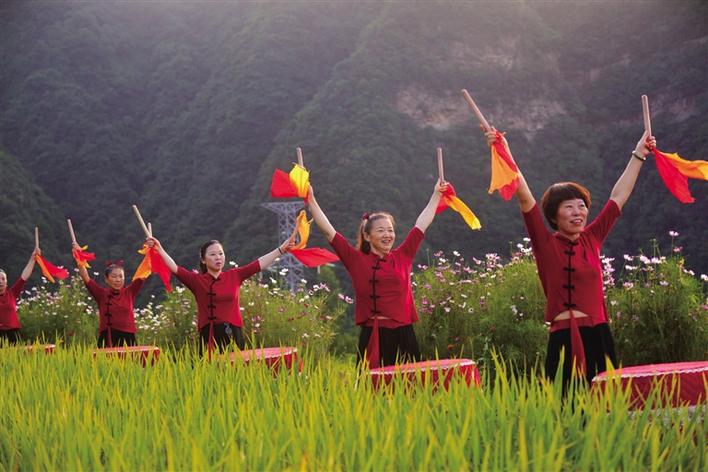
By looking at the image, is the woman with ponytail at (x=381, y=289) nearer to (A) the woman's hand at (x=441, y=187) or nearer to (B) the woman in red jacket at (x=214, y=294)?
(A) the woman's hand at (x=441, y=187)

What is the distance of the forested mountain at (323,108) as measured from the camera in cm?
4738

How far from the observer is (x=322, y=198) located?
154ft

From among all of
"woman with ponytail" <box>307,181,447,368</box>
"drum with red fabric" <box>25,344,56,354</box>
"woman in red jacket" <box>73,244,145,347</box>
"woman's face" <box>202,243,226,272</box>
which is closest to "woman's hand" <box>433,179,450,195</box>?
"woman with ponytail" <box>307,181,447,368</box>

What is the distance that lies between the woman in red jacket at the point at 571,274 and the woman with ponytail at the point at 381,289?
1.38 meters

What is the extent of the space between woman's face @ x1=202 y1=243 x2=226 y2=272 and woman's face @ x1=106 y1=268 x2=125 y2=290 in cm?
234

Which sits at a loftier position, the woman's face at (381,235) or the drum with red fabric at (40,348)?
the woman's face at (381,235)

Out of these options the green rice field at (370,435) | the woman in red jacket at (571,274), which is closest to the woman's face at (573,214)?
the woman in red jacket at (571,274)

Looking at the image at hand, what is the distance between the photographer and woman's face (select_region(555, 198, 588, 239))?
13.6 ft

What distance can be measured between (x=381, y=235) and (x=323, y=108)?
50227 mm

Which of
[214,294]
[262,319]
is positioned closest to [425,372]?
[214,294]

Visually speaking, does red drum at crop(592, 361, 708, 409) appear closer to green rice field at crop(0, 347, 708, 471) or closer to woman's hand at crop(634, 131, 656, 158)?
green rice field at crop(0, 347, 708, 471)

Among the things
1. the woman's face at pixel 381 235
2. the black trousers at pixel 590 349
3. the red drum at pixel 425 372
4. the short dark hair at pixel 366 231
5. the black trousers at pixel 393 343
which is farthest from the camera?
the short dark hair at pixel 366 231

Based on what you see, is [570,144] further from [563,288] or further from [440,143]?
[563,288]

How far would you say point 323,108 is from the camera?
55.0 metres
